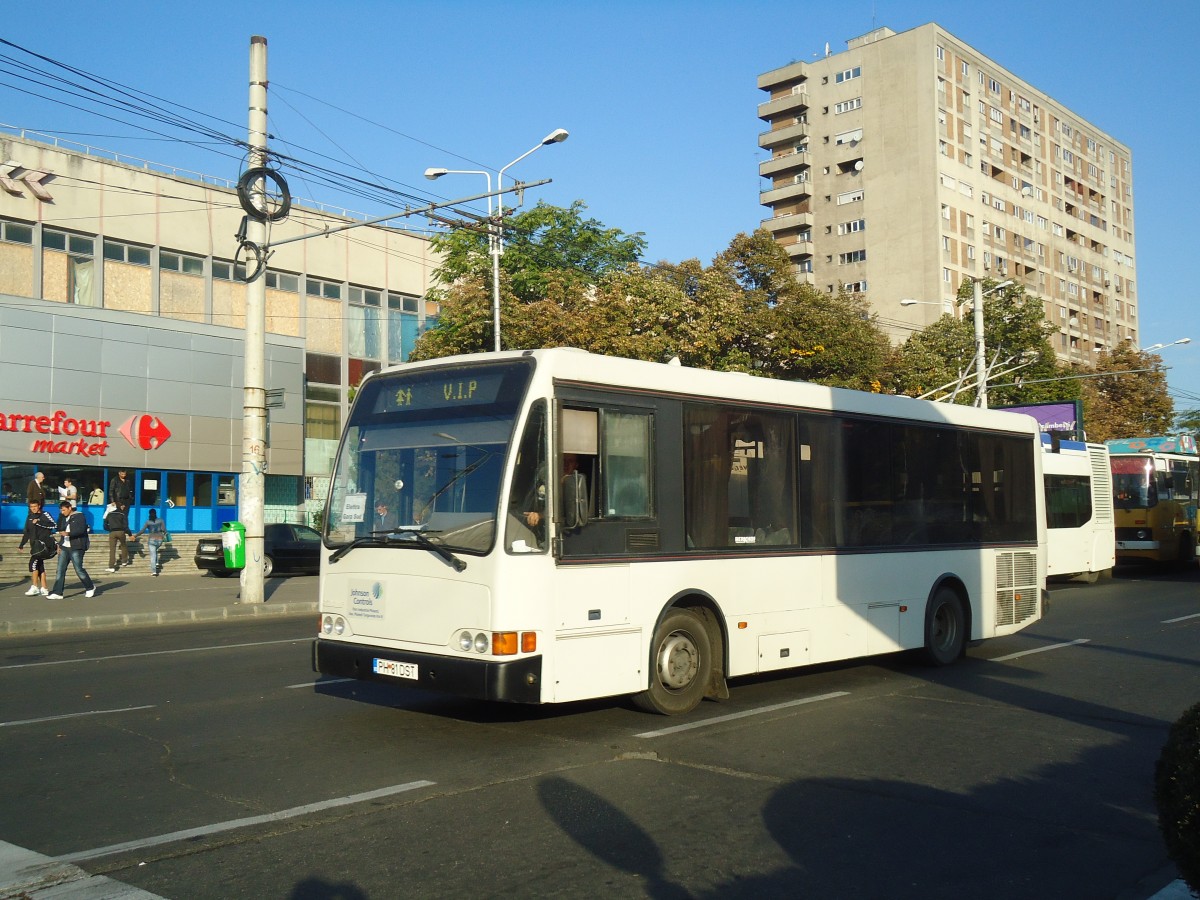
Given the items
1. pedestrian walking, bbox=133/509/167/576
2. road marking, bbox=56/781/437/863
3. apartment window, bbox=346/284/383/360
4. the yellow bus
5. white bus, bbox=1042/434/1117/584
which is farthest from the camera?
apartment window, bbox=346/284/383/360

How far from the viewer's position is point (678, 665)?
8.88 metres

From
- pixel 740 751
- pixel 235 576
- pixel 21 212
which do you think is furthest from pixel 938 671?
pixel 21 212

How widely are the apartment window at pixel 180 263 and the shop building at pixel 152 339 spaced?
48 millimetres

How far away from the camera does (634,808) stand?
20.4 feet

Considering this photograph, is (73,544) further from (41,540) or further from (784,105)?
(784,105)

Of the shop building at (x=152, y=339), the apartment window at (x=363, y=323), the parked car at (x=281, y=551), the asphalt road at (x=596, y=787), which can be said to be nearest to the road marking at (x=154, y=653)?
the asphalt road at (x=596, y=787)

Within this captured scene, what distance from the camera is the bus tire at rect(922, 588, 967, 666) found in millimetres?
11867

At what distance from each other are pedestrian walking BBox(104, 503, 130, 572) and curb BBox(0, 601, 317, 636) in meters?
9.99

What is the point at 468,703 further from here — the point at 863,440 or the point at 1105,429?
the point at 1105,429

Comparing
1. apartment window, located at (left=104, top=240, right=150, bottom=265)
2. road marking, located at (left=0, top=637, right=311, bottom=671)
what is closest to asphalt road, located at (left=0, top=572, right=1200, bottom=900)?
road marking, located at (left=0, top=637, right=311, bottom=671)

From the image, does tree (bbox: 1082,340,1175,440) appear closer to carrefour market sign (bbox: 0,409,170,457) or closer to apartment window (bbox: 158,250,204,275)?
apartment window (bbox: 158,250,204,275)

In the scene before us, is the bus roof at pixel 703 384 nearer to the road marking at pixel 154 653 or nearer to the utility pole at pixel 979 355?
the road marking at pixel 154 653

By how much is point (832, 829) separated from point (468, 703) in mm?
4508

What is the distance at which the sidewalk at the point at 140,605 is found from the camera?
17016 mm
